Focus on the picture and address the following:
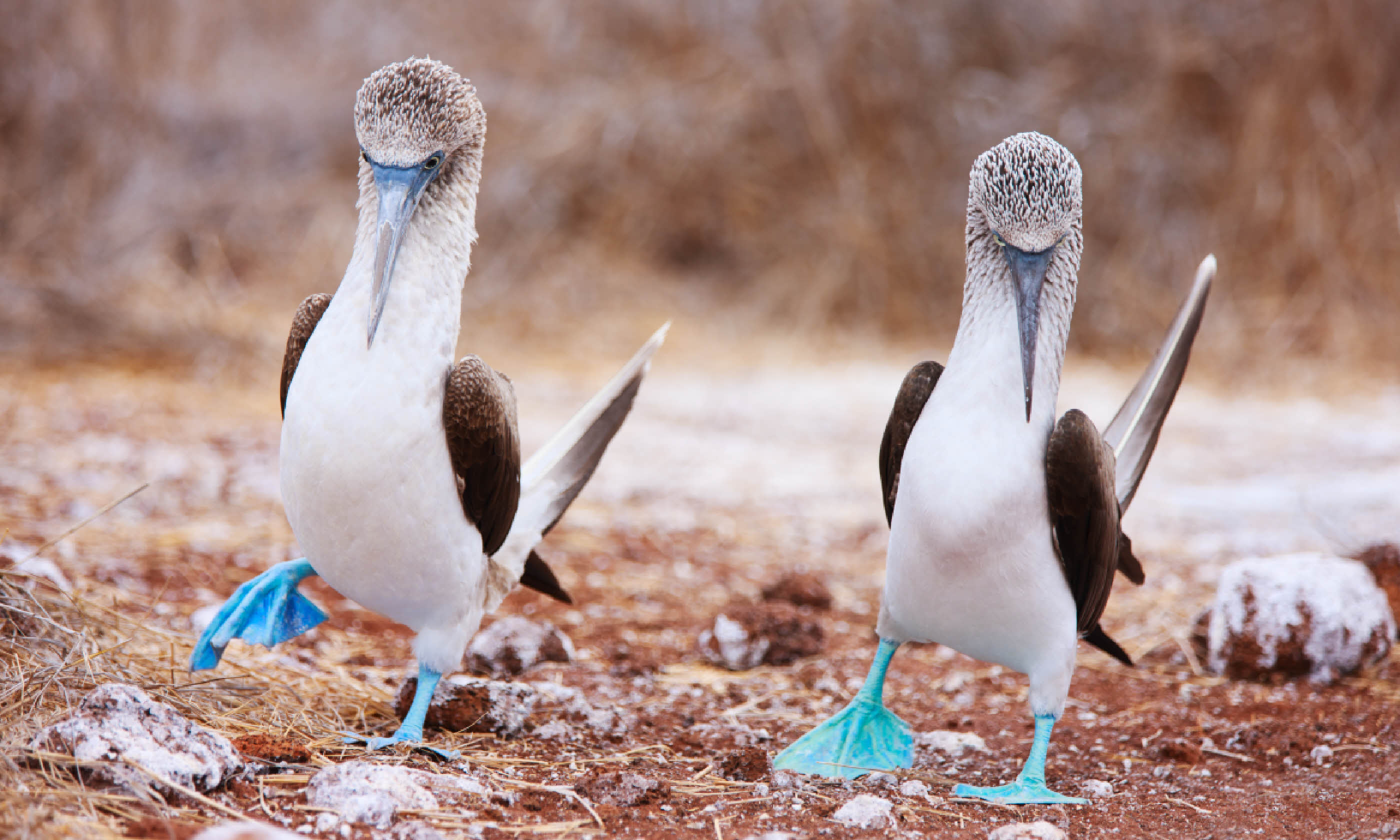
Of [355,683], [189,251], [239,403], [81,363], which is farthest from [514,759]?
[189,251]

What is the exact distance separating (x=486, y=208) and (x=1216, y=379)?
5.99 meters

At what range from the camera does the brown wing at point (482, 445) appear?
8.74ft

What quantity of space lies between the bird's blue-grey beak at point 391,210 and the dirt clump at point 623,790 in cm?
102

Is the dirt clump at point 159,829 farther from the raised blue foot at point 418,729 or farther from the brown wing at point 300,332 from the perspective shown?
the brown wing at point 300,332

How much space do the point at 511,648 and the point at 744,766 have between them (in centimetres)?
99

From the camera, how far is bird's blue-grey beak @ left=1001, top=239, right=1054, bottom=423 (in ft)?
8.87

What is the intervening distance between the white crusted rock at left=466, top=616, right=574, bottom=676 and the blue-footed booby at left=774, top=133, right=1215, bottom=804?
38.2 inches

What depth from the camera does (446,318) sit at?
2.72 m

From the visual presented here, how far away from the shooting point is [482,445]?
8.85ft

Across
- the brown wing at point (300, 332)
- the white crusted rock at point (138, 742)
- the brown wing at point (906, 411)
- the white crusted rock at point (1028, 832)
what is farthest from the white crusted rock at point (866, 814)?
the brown wing at point (300, 332)

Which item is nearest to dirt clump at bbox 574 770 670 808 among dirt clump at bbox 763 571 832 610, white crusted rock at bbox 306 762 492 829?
white crusted rock at bbox 306 762 492 829

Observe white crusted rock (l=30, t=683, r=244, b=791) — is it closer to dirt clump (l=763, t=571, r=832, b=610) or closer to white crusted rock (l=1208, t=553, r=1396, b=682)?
dirt clump (l=763, t=571, r=832, b=610)

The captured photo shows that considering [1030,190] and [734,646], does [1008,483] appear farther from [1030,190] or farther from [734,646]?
[734,646]

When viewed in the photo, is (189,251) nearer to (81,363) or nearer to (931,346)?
(81,363)
